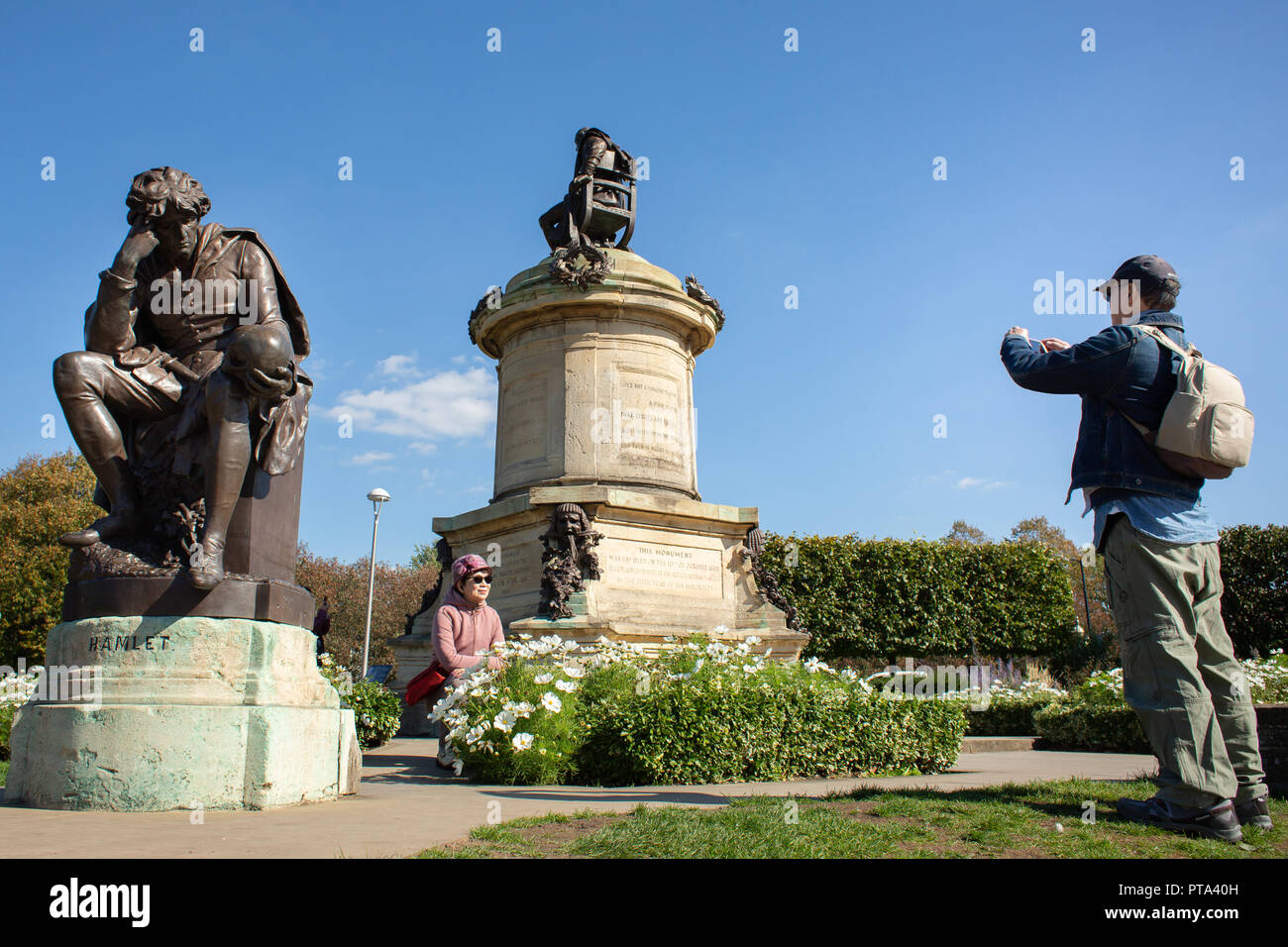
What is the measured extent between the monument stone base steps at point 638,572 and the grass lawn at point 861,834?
6884mm

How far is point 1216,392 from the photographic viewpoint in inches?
161

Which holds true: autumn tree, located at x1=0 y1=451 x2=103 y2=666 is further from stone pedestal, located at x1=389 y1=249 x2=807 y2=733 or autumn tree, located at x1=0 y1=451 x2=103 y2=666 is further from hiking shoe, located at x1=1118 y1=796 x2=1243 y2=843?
hiking shoe, located at x1=1118 y1=796 x2=1243 y2=843

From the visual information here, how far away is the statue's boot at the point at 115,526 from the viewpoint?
4.97 metres

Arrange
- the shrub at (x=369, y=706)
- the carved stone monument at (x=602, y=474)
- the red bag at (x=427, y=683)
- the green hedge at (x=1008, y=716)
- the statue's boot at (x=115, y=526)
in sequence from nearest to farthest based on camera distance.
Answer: the statue's boot at (x=115, y=526) < the red bag at (x=427, y=683) < the shrub at (x=369, y=706) < the carved stone monument at (x=602, y=474) < the green hedge at (x=1008, y=716)

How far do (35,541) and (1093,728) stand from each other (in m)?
34.4

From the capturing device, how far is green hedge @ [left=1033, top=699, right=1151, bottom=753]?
10461 mm

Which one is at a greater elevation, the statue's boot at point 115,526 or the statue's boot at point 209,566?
the statue's boot at point 115,526

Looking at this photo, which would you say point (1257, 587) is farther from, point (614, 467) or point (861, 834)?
point (861, 834)

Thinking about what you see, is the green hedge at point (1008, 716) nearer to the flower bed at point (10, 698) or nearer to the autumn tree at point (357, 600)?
the flower bed at point (10, 698)

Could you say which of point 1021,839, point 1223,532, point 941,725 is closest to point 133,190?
point 1021,839

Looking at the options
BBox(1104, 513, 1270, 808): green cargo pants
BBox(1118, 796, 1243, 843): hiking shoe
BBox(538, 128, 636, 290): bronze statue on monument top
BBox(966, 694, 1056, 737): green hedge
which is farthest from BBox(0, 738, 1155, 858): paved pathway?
BBox(538, 128, 636, 290): bronze statue on monument top


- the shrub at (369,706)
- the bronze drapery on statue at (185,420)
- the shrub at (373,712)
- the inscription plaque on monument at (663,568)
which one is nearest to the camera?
the bronze drapery on statue at (185,420)

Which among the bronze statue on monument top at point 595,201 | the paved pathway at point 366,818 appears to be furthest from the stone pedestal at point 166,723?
the bronze statue on monument top at point 595,201
